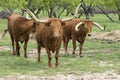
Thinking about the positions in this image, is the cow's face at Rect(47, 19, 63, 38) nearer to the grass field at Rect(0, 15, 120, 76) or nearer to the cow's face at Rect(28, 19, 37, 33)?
the grass field at Rect(0, 15, 120, 76)

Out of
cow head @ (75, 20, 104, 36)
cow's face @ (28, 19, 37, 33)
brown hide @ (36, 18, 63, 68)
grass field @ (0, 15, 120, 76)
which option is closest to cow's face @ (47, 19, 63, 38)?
brown hide @ (36, 18, 63, 68)

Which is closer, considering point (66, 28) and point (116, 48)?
point (66, 28)

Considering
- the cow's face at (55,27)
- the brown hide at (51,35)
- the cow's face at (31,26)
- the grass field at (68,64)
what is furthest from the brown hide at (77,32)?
the cow's face at (55,27)

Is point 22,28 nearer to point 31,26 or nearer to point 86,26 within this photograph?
point 31,26

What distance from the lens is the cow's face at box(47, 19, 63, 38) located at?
12.4 meters

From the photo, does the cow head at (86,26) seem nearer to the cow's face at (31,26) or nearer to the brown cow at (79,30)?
the brown cow at (79,30)

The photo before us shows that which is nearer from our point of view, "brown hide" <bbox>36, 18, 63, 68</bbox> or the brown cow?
"brown hide" <bbox>36, 18, 63, 68</bbox>

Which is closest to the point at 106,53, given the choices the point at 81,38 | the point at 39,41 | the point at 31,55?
the point at 81,38

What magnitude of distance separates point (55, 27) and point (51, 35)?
398 millimetres

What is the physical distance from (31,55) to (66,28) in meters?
2.09

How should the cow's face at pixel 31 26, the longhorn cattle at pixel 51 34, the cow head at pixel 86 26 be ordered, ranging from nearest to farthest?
the longhorn cattle at pixel 51 34 → the cow's face at pixel 31 26 → the cow head at pixel 86 26

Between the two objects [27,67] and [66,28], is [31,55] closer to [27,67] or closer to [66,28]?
[66,28]

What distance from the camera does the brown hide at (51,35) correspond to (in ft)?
41.0

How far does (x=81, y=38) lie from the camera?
661 inches
